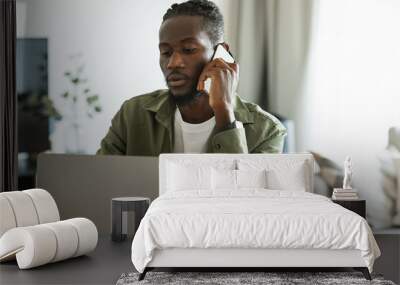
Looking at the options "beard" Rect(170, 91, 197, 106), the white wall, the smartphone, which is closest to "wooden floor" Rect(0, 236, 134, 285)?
"beard" Rect(170, 91, 197, 106)

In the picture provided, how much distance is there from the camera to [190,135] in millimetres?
7379

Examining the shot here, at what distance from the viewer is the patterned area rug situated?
5008 millimetres

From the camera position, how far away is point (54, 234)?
5.53 meters

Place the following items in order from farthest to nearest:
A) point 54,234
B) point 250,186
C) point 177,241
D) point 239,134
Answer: point 239,134 → point 250,186 → point 54,234 → point 177,241

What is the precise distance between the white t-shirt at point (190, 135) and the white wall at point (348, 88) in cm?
79

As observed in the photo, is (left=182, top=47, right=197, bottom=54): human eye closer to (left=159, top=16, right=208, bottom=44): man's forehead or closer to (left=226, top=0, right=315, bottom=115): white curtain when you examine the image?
(left=159, top=16, right=208, bottom=44): man's forehead

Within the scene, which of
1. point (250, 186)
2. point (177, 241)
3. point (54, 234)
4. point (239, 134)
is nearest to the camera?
point (177, 241)

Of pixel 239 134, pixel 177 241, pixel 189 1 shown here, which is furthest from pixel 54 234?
pixel 189 1

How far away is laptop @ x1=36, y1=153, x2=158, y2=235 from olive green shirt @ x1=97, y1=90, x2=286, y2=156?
0.13 metres

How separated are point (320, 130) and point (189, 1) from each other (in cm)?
188

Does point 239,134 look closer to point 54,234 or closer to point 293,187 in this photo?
point 293,187

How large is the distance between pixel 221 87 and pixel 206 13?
77 centimetres

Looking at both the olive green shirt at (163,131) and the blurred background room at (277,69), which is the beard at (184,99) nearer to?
the olive green shirt at (163,131)

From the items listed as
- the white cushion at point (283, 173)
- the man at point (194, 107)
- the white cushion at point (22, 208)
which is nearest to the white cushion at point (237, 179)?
the white cushion at point (283, 173)
